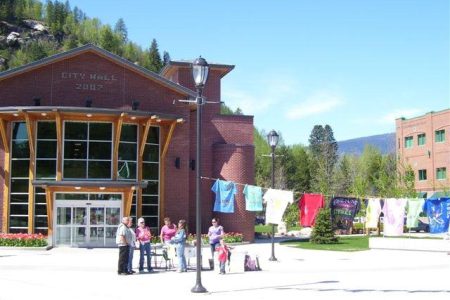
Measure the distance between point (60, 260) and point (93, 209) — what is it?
7678 millimetres

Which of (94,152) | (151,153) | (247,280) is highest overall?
(151,153)

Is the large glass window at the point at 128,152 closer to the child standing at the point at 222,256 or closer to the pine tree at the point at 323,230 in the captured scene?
the pine tree at the point at 323,230

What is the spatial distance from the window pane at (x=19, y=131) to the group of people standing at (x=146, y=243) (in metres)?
15.2

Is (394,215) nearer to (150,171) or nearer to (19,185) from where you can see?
(150,171)

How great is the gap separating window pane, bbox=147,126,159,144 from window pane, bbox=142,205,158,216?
3682 mm

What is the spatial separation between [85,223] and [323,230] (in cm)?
1374

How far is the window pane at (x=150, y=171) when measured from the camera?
111 ft

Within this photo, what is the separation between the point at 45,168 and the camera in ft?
104

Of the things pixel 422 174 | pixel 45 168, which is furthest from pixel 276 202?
pixel 422 174

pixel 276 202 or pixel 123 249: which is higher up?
pixel 276 202

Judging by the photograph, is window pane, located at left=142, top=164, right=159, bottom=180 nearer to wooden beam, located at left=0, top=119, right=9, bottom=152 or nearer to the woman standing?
wooden beam, located at left=0, top=119, right=9, bottom=152

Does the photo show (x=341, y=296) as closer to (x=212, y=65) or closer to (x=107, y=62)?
(x=107, y=62)

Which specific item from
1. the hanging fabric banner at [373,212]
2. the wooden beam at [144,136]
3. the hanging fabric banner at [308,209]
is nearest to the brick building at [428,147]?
the hanging fabric banner at [373,212]

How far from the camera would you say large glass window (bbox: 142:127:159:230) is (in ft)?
110
